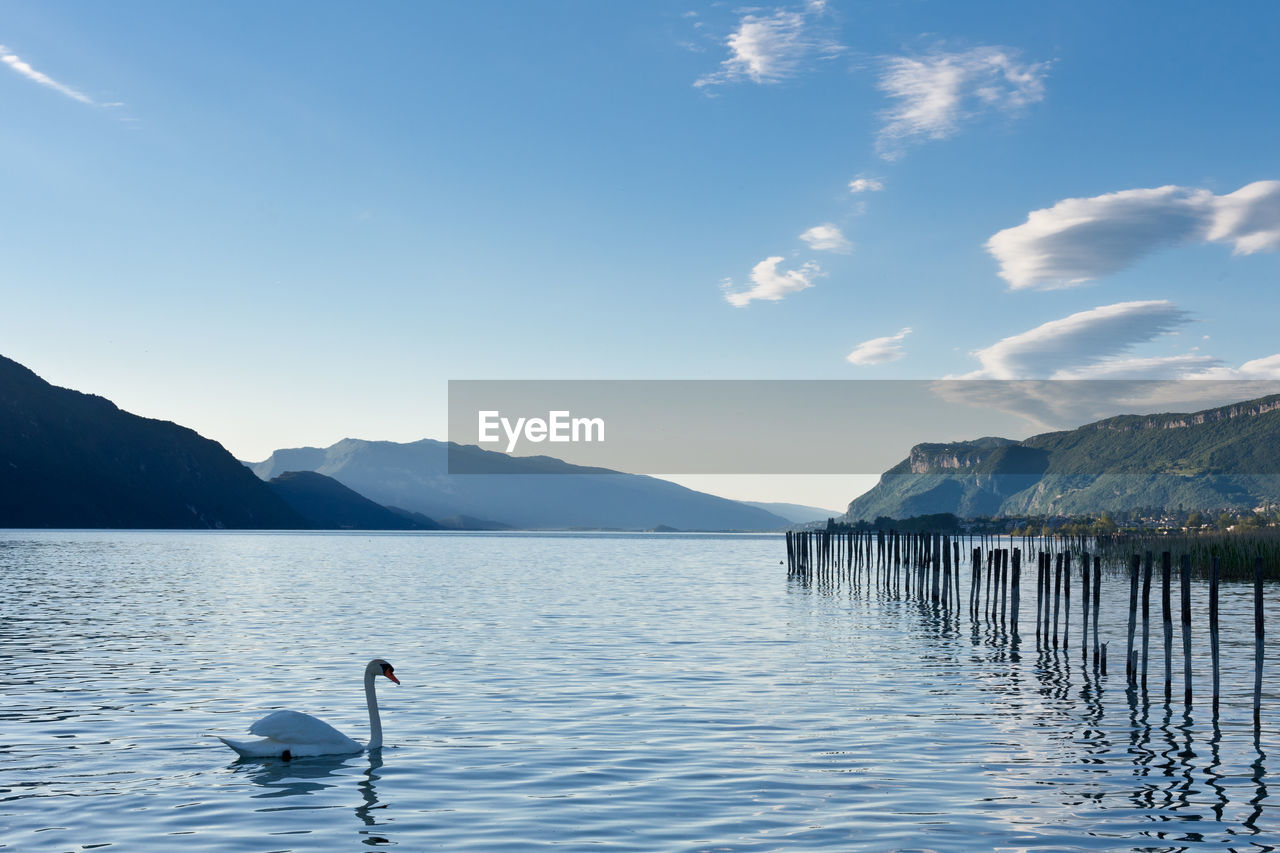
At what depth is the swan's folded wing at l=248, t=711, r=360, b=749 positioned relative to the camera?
580 inches

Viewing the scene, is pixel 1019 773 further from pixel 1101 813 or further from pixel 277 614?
pixel 277 614

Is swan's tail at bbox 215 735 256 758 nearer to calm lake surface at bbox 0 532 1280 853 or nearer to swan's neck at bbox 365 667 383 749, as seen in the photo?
calm lake surface at bbox 0 532 1280 853

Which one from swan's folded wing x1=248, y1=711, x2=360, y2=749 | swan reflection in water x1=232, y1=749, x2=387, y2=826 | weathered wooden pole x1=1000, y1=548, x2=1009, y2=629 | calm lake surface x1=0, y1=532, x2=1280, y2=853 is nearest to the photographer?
calm lake surface x1=0, y1=532, x2=1280, y2=853

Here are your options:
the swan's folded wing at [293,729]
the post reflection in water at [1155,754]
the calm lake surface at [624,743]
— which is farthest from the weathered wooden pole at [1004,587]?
the swan's folded wing at [293,729]

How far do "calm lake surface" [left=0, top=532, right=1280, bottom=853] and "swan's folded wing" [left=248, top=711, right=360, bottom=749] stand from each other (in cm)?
34

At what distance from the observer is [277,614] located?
130ft

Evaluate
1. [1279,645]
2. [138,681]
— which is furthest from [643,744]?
[1279,645]

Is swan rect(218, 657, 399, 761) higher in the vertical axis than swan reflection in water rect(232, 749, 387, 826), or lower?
higher

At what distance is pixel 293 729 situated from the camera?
48.6ft

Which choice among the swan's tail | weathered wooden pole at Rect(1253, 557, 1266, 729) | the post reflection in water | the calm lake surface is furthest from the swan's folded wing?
weathered wooden pole at Rect(1253, 557, 1266, 729)

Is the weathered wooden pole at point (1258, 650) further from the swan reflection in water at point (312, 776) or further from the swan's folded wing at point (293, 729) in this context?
the swan's folded wing at point (293, 729)

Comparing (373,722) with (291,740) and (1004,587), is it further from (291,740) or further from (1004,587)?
(1004,587)

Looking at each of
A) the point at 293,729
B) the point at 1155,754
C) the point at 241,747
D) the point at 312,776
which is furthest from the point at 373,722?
the point at 1155,754

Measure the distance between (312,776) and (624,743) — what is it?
457 cm
